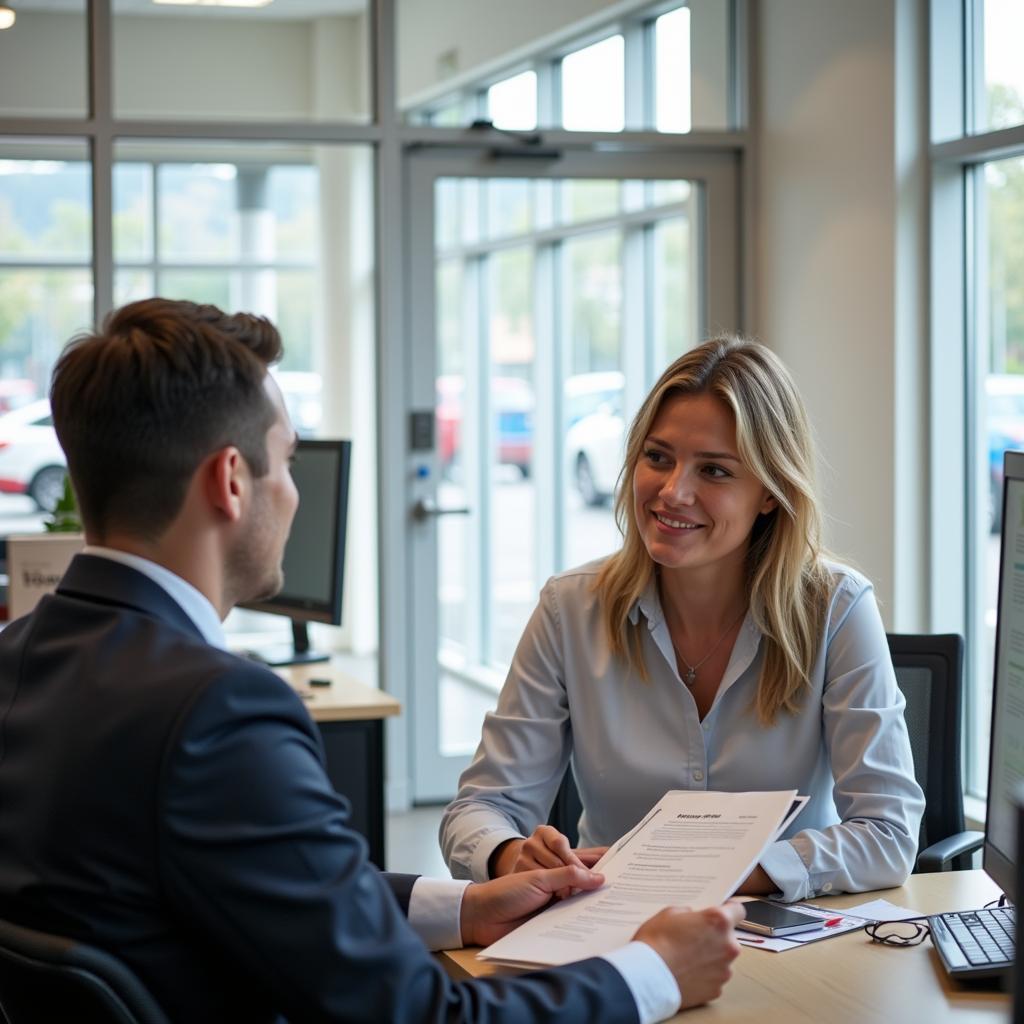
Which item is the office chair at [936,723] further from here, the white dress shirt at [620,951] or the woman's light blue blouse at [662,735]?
the white dress shirt at [620,951]

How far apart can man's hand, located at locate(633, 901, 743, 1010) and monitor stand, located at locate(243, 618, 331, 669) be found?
7.40ft

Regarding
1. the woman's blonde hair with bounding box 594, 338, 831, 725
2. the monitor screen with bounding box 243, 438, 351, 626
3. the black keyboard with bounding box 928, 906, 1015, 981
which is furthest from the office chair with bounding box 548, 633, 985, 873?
the monitor screen with bounding box 243, 438, 351, 626

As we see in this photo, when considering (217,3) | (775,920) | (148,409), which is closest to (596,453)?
(217,3)

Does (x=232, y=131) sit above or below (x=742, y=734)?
above

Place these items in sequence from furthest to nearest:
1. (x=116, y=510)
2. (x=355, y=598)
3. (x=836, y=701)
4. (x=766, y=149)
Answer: (x=355, y=598)
(x=766, y=149)
(x=836, y=701)
(x=116, y=510)

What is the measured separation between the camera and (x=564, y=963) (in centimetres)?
142

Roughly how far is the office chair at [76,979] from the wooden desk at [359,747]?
1.92 metres

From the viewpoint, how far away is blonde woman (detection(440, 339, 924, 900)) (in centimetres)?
207

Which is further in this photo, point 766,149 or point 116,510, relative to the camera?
point 766,149

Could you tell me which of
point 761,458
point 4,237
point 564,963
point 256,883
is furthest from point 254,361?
point 4,237

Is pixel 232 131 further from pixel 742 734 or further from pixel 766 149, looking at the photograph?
pixel 742 734

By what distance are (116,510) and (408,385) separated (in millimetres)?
3711

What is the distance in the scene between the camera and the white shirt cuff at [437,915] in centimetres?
161

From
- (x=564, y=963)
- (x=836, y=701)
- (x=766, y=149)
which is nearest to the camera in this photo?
(x=564, y=963)
